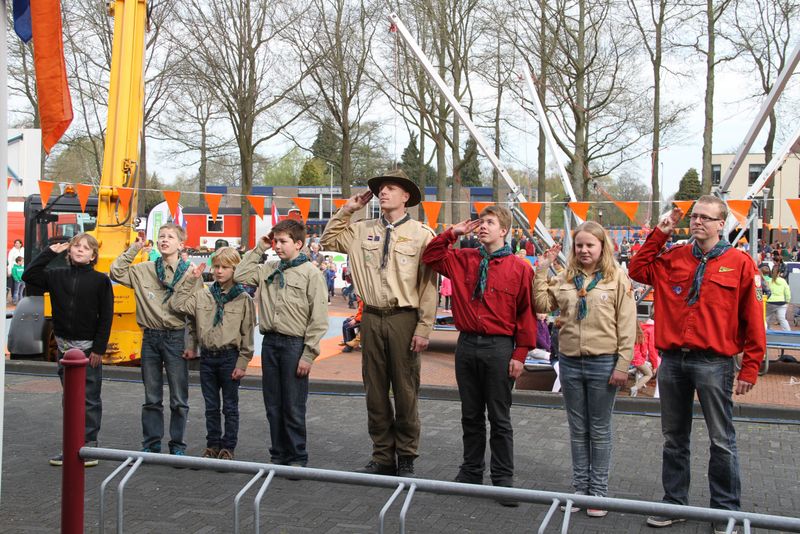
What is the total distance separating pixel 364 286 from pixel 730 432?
2.62 meters

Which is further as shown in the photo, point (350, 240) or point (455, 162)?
point (455, 162)

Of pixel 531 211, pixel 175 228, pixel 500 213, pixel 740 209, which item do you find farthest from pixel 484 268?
pixel 531 211

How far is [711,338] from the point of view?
4883 mm

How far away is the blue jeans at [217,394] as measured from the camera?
6.57 m

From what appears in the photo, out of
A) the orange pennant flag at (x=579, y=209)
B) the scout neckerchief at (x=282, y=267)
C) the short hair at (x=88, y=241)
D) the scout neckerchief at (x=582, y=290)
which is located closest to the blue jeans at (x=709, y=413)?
the scout neckerchief at (x=582, y=290)

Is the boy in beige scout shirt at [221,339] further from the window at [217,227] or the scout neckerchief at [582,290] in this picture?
the window at [217,227]

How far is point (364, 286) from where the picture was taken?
610cm

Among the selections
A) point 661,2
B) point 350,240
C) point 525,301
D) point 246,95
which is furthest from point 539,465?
point 246,95

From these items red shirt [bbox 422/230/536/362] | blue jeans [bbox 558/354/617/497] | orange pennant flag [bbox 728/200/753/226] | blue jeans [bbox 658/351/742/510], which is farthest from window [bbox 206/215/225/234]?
blue jeans [bbox 658/351/742/510]

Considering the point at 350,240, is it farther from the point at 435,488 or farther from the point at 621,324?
the point at 435,488

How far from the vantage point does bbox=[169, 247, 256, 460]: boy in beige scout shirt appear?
258 inches

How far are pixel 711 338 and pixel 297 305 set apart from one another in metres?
2.97

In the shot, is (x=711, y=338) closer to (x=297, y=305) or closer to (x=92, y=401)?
(x=297, y=305)

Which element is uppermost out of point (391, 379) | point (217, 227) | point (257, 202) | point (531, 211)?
point (217, 227)
